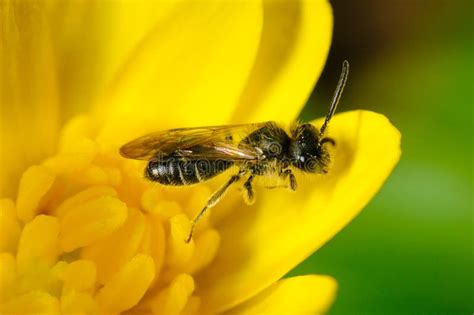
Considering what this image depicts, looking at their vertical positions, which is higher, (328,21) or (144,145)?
(328,21)

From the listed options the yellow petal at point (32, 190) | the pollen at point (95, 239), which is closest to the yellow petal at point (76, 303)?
the pollen at point (95, 239)

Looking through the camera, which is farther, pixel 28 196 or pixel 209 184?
pixel 209 184

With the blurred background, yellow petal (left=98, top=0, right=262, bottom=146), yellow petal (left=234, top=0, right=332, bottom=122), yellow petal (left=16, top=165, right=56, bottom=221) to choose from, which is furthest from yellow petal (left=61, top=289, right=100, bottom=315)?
the blurred background

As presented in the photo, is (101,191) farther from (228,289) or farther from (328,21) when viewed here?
(328,21)

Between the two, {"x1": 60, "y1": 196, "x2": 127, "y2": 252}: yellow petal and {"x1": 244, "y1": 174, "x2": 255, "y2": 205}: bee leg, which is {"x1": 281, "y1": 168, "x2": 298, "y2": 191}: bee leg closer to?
{"x1": 244, "y1": 174, "x2": 255, "y2": 205}: bee leg

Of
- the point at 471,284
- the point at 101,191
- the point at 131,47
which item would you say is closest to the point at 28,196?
the point at 101,191

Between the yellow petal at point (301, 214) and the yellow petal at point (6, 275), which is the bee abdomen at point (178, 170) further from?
the yellow petal at point (6, 275)

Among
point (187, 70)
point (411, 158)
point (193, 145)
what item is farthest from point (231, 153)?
point (411, 158)
